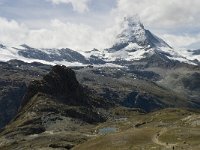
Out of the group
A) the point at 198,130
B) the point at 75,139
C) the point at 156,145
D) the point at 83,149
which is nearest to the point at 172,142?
the point at 156,145

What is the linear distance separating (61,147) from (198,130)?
6016 cm

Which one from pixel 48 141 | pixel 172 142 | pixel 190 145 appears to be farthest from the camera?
pixel 48 141

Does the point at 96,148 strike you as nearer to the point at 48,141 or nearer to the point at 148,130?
the point at 148,130

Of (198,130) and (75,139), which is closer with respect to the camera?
(198,130)

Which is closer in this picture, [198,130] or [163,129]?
[198,130]

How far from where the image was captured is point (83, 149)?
118562 mm

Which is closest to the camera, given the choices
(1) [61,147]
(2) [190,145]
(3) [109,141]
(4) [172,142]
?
(2) [190,145]

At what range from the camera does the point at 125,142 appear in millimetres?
113250

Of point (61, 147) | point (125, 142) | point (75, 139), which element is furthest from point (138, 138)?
point (75, 139)

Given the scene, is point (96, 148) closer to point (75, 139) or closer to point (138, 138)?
point (138, 138)

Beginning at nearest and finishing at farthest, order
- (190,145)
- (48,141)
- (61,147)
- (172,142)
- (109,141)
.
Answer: (190,145)
(172,142)
(109,141)
(61,147)
(48,141)

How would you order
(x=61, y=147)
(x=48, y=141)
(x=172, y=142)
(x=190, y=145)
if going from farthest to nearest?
(x=48, y=141), (x=61, y=147), (x=172, y=142), (x=190, y=145)

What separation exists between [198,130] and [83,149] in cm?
2784

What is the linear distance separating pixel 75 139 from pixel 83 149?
78.7 metres
